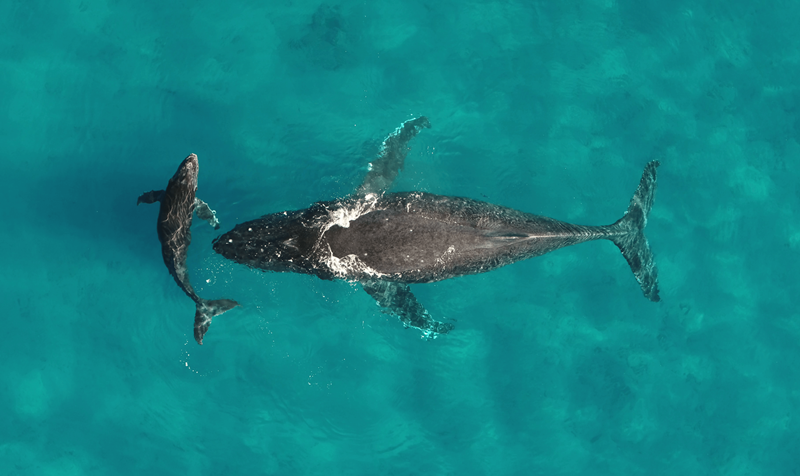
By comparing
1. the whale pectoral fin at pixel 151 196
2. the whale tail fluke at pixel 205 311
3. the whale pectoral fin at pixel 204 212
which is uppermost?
the whale pectoral fin at pixel 204 212

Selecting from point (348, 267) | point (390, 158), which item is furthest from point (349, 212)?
point (390, 158)

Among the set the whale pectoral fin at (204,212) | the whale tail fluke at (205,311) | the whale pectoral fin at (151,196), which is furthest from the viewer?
the whale pectoral fin at (204,212)

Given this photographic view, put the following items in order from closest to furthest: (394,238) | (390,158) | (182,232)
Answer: (394,238), (182,232), (390,158)

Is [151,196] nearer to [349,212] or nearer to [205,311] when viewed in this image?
[205,311]

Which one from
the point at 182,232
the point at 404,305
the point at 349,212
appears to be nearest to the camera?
the point at 349,212

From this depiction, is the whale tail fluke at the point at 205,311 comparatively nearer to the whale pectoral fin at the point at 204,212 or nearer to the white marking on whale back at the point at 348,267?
the whale pectoral fin at the point at 204,212

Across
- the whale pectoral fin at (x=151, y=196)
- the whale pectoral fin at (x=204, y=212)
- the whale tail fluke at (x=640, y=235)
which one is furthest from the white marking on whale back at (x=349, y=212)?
the whale tail fluke at (x=640, y=235)
